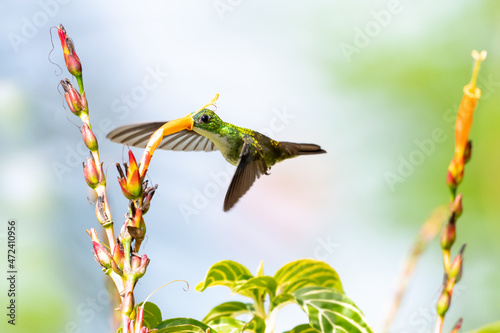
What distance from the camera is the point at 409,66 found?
5.69 metres

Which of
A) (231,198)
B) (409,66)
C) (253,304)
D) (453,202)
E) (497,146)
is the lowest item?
(453,202)

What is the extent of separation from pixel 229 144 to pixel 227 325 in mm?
609

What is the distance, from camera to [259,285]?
4.48 feet

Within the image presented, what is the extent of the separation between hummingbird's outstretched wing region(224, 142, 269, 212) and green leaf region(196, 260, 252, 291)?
18 centimetres

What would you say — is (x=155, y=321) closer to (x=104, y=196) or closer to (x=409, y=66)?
(x=104, y=196)

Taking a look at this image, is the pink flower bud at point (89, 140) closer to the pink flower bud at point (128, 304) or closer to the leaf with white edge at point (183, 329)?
the pink flower bud at point (128, 304)

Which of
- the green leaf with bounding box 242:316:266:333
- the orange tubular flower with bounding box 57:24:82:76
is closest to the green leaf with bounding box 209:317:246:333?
the green leaf with bounding box 242:316:266:333

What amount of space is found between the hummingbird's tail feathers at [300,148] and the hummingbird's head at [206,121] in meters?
0.37

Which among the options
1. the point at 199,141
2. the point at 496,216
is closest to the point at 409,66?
the point at 496,216

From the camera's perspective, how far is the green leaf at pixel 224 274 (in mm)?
1433

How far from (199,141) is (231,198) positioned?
554 mm

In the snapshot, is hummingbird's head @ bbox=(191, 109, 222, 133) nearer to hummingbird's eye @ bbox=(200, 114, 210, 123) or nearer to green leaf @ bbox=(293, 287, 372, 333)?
hummingbird's eye @ bbox=(200, 114, 210, 123)

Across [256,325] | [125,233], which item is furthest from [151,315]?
[125,233]

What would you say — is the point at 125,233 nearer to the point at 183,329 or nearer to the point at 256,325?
the point at 183,329
